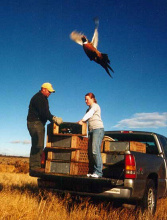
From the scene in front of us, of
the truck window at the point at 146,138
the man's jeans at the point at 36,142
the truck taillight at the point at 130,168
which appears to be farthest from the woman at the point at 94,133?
the truck window at the point at 146,138

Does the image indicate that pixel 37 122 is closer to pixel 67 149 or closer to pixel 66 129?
pixel 66 129

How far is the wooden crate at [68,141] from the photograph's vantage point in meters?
5.19

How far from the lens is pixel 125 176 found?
15.5 ft

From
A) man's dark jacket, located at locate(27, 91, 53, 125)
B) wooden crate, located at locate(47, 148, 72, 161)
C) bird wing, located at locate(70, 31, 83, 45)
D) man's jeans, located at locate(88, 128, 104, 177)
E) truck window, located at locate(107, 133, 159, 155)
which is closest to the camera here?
man's jeans, located at locate(88, 128, 104, 177)

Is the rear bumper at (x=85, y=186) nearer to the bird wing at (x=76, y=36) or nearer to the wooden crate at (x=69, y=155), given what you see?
the wooden crate at (x=69, y=155)

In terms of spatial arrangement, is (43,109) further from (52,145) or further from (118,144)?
(118,144)

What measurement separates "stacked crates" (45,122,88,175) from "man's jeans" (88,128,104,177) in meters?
0.10

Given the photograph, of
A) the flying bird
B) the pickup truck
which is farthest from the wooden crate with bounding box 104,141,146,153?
the flying bird

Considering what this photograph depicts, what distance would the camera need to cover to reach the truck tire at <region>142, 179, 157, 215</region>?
5141 millimetres

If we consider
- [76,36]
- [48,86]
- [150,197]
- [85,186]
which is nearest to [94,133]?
[85,186]

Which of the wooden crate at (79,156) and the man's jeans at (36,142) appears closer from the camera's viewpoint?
the wooden crate at (79,156)

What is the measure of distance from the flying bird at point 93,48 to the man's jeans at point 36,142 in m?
3.03

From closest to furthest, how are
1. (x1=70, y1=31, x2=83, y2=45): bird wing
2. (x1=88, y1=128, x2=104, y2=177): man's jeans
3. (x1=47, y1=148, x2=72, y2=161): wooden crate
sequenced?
(x1=88, y1=128, x2=104, y2=177): man's jeans → (x1=47, y1=148, x2=72, y2=161): wooden crate → (x1=70, y1=31, x2=83, y2=45): bird wing

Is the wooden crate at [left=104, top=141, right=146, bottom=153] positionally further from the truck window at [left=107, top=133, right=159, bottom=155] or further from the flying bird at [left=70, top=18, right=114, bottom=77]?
the flying bird at [left=70, top=18, right=114, bottom=77]
